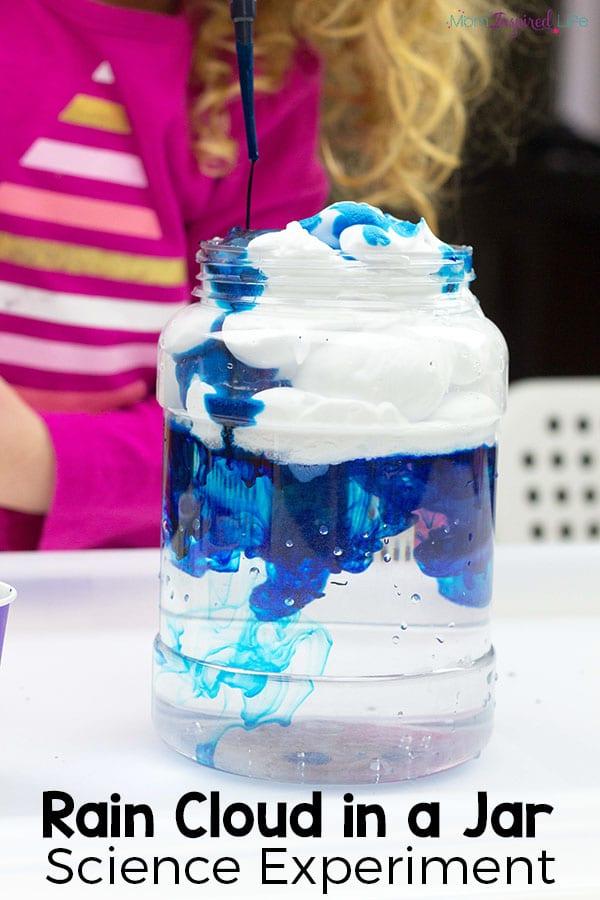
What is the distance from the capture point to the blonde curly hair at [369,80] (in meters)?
1.09

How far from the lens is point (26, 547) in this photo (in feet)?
3.46

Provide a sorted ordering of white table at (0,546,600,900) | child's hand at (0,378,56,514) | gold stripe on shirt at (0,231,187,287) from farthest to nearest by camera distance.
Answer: gold stripe on shirt at (0,231,187,287)
child's hand at (0,378,56,514)
white table at (0,546,600,900)

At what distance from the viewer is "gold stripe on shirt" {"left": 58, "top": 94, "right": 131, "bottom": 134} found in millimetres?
1019

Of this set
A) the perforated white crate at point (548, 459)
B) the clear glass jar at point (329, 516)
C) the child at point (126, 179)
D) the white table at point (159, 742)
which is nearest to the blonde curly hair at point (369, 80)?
the child at point (126, 179)

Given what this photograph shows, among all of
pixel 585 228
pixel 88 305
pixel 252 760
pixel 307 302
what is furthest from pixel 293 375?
pixel 585 228

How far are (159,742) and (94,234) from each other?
1.97 feet

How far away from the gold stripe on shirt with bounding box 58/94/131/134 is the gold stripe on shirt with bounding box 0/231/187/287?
11 centimetres

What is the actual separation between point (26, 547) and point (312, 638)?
59 cm

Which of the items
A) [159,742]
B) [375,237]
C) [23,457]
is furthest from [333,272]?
[23,457]

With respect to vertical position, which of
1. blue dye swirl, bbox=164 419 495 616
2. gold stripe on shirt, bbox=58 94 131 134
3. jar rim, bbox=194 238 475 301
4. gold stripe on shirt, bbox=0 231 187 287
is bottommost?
gold stripe on shirt, bbox=0 231 187 287

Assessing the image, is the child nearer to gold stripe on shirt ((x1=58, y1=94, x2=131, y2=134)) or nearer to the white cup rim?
gold stripe on shirt ((x1=58, y1=94, x2=131, y2=134))

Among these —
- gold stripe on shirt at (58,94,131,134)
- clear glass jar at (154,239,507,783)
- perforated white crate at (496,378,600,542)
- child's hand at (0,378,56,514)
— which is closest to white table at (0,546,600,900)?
clear glass jar at (154,239,507,783)

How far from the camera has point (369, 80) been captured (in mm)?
1184

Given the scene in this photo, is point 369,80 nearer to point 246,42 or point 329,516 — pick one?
point 246,42
